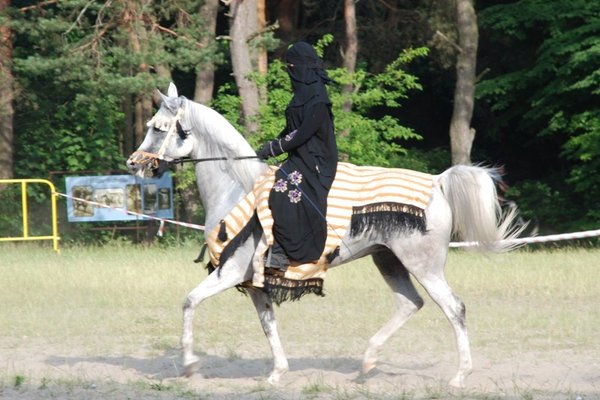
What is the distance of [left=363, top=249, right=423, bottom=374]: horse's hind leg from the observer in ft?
29.3

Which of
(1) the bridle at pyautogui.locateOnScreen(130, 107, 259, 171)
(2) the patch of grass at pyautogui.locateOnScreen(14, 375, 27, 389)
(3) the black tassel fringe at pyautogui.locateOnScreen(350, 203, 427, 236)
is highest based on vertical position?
(1) the bridle at pyautogui.locateOnScreen(130, 107, 259, 171)

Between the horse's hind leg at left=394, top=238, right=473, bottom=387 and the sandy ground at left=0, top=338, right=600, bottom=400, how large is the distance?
15.1 inches

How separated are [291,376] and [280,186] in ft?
5.15

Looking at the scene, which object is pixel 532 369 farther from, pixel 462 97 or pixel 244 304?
pixel 462 97

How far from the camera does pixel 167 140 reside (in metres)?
8.82

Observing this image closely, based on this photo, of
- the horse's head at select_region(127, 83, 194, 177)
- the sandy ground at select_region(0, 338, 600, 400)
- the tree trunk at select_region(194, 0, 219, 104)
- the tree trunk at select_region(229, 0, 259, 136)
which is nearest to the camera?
the sandy ground at select_region(0, 338, 600, 400)

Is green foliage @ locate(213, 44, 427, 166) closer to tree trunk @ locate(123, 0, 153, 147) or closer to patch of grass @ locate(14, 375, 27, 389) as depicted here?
tree trunk @ locate(123, 0, 153, 147)

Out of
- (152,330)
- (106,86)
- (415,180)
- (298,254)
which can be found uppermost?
(106,86)

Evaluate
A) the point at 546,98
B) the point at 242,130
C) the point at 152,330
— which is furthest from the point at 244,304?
the point at 546,98

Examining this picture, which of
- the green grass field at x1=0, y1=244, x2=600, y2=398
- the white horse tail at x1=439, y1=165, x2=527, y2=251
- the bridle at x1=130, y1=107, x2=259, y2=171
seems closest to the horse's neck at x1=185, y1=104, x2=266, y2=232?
the bridle at x1=130, y1=107, x2=259, y2=171

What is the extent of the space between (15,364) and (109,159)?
16.0 metres

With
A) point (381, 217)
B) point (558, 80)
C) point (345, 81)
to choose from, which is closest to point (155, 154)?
point (381, 217)

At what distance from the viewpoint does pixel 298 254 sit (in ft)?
27.5

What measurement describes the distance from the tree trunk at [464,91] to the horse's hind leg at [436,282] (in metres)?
16.8
